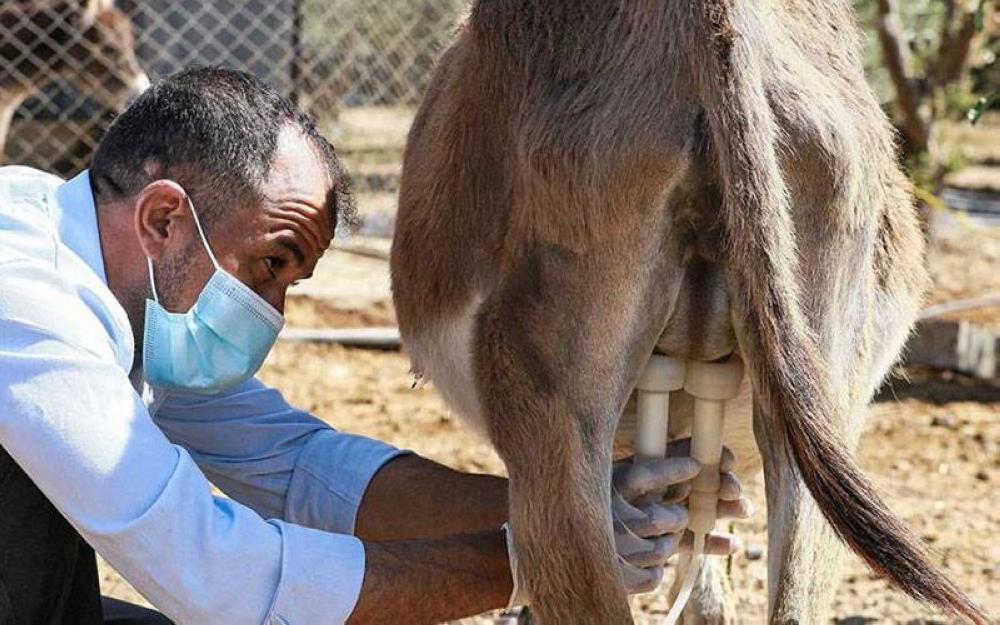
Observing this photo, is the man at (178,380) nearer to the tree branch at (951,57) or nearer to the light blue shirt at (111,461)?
the light blue shirt at (111,461)

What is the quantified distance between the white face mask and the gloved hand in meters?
0.69

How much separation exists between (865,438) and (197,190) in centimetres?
457

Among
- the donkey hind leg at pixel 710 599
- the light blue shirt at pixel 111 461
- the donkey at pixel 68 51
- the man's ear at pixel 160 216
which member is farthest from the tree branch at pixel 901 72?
the light blue shirt at pixel 111 461

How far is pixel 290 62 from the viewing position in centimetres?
1020

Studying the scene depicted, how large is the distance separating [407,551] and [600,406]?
1.56ft

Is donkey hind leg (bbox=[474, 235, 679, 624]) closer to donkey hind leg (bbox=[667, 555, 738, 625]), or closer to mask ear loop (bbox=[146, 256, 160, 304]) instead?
mask ear loop (bbox=[146, 256, 160, 304])

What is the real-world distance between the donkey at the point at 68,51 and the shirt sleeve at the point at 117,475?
7.54 metres

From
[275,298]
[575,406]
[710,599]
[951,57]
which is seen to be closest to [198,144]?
[275,298]

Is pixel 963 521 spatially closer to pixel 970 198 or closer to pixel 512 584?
pixel 512 584

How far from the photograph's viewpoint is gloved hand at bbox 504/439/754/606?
2914 millimetres

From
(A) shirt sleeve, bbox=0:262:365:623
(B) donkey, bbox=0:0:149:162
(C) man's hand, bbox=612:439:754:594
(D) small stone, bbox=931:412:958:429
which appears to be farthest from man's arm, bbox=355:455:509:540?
(B) donkey, bbox=0:0:149:162

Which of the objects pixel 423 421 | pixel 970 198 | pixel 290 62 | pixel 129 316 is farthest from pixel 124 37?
pixel 970 198

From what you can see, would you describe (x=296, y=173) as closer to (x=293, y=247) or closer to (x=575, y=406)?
(x=293, y=247)

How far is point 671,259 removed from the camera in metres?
2.85
